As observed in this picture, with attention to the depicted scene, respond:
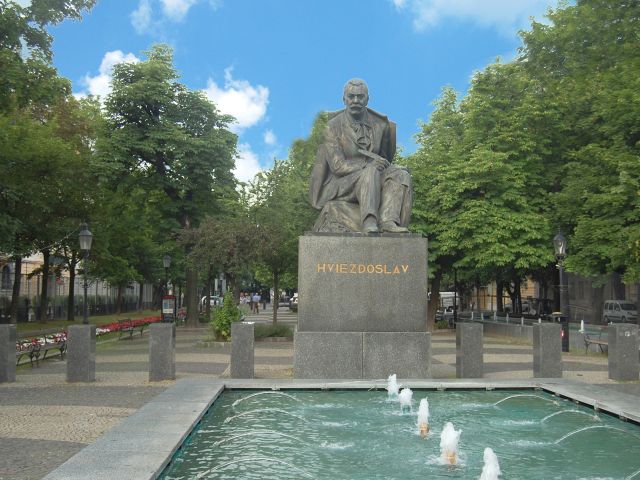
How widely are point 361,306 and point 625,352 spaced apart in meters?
5.56

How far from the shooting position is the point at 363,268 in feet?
38.8

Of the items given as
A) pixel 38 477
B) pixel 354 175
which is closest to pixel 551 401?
pixel 354 175

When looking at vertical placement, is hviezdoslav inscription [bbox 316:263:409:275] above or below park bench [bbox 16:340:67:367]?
above

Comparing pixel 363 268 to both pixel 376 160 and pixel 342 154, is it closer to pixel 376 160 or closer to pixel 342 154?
pixel 376 160

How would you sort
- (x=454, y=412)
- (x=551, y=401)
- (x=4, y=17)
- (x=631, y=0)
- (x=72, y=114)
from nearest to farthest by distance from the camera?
(x=454, y=412) < (x=551, y=401) < (x=4, y=17) < (x=631, y=0) < (x=72, y=114)

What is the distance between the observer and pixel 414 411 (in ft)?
29.5

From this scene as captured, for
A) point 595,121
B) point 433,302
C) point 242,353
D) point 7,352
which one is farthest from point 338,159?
point 433,302

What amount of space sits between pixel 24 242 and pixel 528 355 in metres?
24.2

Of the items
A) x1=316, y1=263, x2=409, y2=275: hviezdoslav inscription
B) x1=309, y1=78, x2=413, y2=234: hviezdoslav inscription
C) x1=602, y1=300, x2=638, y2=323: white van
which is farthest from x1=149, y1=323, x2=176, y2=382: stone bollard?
x1=602, y1=300, x2=638, y2=323: white van

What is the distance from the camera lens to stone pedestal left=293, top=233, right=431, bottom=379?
1161 cm

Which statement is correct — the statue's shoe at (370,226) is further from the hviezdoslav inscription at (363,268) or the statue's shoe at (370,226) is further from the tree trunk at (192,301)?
the tree trunk at (192,301)

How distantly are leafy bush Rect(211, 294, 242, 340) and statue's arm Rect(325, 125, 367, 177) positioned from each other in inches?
449

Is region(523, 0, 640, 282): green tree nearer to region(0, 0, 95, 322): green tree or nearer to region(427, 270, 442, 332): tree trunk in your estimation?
region(427, 270, 442, 332): tree trunk

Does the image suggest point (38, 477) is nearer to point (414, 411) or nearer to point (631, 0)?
point (414, 411)
